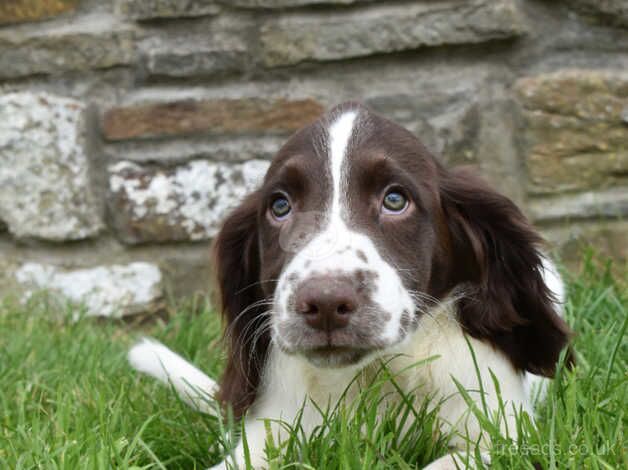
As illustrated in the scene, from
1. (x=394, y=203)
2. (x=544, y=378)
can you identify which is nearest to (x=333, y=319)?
(x=394, y=203)

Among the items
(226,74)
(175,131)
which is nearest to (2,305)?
(175,131)

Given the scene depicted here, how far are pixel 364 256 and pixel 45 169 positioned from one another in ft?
7.13

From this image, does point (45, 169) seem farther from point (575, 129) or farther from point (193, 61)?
point (575, 129)

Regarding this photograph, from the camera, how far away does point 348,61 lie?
347cm

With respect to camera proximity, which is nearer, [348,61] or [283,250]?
[283,250]

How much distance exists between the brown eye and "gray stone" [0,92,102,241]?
6.37 feet

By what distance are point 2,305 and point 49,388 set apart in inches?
43.8

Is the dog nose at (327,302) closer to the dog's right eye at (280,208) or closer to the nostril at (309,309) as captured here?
the nostril at (309,309)

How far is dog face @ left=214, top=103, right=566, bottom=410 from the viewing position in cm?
176

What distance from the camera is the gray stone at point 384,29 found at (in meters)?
3.36

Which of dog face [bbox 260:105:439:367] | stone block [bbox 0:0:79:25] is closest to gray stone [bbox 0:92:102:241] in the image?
stone block [bbox 0:0:79:25]

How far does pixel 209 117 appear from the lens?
3521 mm

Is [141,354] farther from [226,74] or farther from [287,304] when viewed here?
[226,74]

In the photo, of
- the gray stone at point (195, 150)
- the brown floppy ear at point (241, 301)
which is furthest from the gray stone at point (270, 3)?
the brown floppy ear at point (241, 301)
